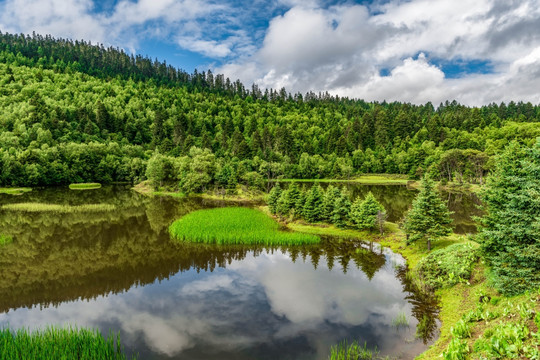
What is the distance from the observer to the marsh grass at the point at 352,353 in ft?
53.3

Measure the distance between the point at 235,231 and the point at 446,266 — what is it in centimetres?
2476

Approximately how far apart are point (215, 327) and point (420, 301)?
1556 centimetres

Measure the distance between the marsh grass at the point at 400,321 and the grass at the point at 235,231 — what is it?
17439 mm

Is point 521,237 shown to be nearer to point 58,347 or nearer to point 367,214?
point 367,214

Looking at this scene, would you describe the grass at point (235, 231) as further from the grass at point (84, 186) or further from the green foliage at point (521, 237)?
the grass at point (84, 186)

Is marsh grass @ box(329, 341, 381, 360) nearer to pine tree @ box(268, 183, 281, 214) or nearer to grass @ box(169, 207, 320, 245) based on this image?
grass @ box(169, 207, 320, 245)

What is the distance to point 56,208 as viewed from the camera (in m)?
60.4

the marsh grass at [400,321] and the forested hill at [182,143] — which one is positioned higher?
the forested hill at [182,143]

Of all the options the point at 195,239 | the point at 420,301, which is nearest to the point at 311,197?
the point at 195,239

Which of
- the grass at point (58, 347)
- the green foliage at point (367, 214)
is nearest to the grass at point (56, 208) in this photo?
the green foliage at point (367, 214)

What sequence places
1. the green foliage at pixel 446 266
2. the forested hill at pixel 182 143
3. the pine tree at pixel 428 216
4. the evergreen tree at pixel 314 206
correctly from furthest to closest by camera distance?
the forested hill at pixel 182 143 < the evergreen tree at pixel 314 206 < the pine tree at pixel 428 216 < the green foliage at pixel 446 266

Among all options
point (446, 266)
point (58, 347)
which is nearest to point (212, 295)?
point (58, 347)

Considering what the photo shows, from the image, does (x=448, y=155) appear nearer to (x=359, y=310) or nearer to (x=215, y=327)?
(x=359, y=310)

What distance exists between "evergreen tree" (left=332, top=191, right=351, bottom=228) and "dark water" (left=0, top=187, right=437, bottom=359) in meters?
3.79
